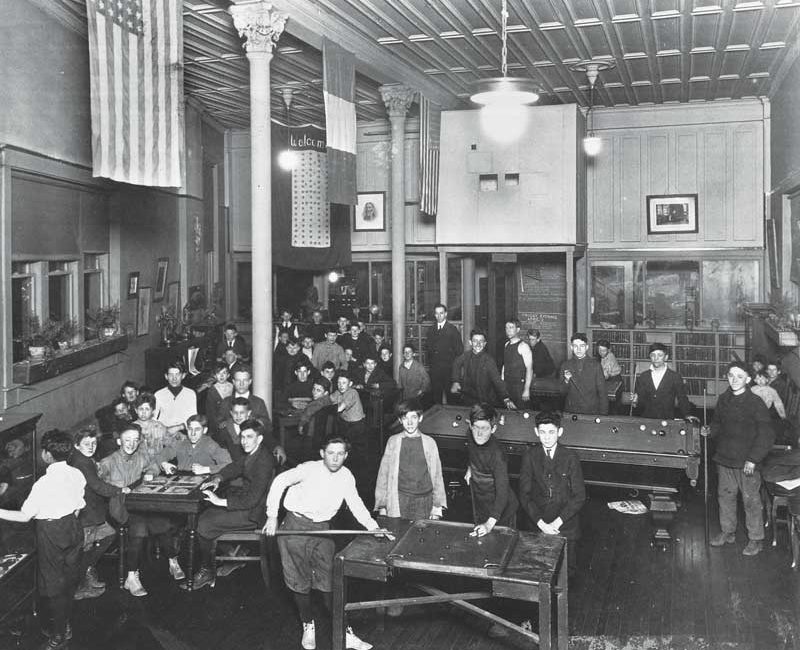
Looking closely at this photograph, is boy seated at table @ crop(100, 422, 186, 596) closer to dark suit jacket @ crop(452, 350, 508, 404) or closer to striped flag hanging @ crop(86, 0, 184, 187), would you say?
striped flag hanging @ crop(86, 0, 184, 187)

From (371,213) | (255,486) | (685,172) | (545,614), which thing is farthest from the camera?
(371,213)

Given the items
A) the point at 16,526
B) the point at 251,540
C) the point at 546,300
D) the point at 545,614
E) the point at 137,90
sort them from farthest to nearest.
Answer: the point at 546,300 < the point at 137,90 < the point at 251,540 < the point at 16,526 < the point at 545,614

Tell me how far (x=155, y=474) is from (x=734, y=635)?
4733 millimetres

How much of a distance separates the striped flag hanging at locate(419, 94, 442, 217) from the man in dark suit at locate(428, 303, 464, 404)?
96.3 inches

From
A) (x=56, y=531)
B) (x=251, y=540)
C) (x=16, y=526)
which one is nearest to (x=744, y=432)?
(x=251, y=540)

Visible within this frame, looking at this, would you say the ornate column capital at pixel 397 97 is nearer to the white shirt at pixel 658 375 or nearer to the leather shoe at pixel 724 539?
the white shirt at pixel 658 375

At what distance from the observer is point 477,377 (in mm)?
9984

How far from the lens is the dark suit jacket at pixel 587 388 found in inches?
360

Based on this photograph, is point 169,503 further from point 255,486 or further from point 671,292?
point 671,292

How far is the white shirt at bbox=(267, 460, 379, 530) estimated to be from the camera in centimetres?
574

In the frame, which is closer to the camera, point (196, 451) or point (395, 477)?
point (395, 477)

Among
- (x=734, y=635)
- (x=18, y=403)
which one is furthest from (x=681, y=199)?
(x=18, y=403)

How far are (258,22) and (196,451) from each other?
16.7 ft

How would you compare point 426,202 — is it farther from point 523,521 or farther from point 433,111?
point 523,521
